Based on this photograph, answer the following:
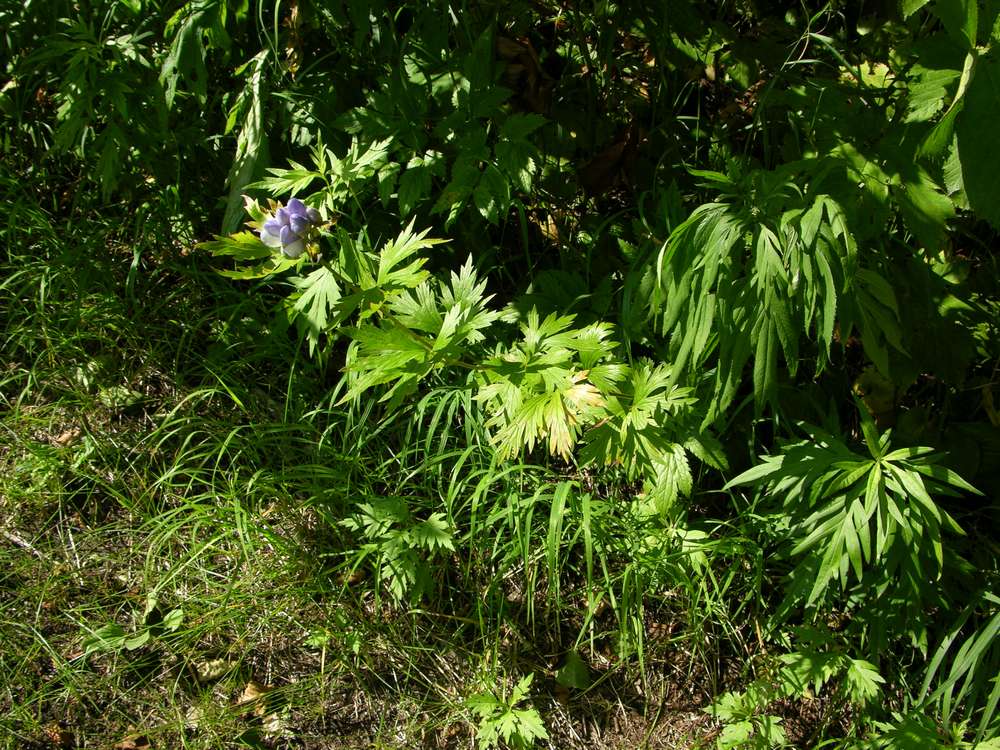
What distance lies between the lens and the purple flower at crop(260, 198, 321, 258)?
1851mm

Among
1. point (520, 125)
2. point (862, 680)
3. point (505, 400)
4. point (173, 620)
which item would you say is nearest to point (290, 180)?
point (520, 125)

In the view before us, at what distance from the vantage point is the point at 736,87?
277 cm

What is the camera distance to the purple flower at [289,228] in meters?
1.85

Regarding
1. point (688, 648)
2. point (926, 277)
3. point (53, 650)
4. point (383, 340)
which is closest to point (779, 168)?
point (926, 277)

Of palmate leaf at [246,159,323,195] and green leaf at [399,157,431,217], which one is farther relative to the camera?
green leaf at [399,157,431,217]

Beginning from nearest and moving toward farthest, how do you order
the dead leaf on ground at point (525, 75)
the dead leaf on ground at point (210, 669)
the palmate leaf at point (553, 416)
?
the palmate leaf at point (553, 416) → the dead leaf on ground at point (210, 669) → the dead leaf on ground at point (525, 75)

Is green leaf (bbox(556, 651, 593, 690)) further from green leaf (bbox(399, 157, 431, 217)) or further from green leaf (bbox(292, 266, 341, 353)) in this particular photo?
green leaf (bbox(399, 157, 431, 217))

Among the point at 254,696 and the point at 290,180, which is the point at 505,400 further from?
the point at 254,696

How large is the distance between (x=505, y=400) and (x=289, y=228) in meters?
0.56

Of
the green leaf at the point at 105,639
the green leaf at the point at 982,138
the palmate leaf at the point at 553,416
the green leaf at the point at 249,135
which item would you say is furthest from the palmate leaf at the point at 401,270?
the green leaf at the point at 105,639

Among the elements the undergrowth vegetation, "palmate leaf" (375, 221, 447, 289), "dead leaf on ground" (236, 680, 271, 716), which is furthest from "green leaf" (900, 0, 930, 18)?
"dead leaf on ground" (236, 680, 271, 716)

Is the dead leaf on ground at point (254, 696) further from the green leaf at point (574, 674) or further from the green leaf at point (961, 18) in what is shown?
the green leaf at point (961, 18)

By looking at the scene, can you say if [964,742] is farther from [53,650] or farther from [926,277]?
[53,650]

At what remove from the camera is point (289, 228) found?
185 centimetres
